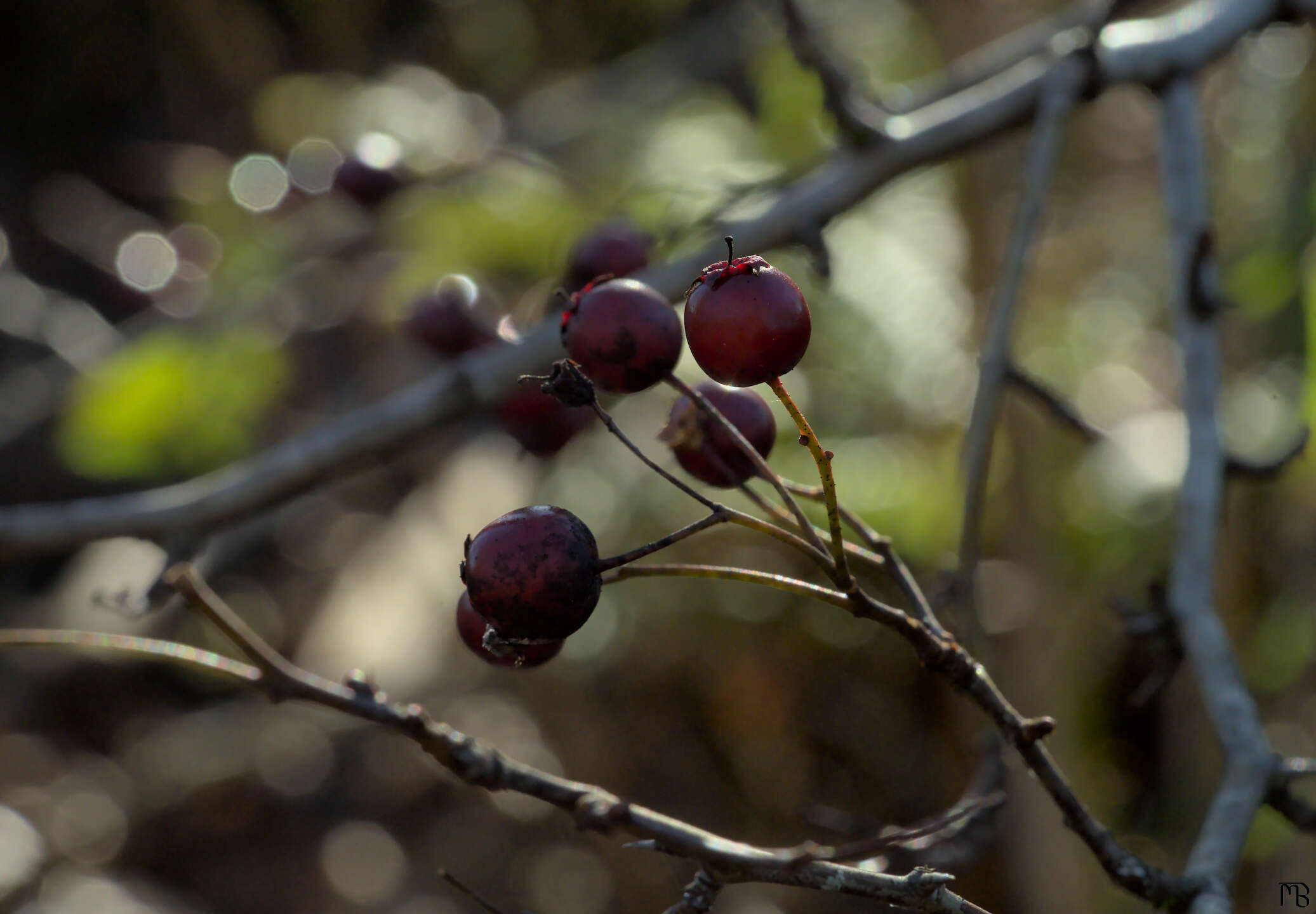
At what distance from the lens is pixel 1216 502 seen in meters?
1.39

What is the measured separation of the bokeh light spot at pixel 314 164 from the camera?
125 inches

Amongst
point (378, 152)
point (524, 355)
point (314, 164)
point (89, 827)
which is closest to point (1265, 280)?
point (524, 355)

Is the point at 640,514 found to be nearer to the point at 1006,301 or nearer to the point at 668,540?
the point at 1006,301

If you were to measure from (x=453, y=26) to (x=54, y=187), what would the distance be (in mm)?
2270

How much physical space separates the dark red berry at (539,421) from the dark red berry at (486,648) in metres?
0.46

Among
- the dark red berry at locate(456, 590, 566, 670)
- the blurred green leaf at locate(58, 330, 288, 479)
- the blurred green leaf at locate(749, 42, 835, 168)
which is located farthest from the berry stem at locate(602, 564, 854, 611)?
the blurred green leaf at locate(749, 42, 835, 168)

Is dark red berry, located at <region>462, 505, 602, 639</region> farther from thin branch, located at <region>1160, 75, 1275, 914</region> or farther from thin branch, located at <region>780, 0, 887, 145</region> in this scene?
thin branch, located at <region>780, 0, 887, 145</region>

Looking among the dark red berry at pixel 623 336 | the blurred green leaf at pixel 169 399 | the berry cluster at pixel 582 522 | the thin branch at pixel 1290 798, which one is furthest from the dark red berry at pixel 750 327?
the blurred green leaf at pixel 169 399

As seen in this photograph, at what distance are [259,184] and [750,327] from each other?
2776 mm

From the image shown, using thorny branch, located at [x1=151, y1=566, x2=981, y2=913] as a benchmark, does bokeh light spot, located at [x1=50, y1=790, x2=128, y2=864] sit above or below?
above

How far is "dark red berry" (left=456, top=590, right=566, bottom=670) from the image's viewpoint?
1.01m

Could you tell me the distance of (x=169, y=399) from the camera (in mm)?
2264

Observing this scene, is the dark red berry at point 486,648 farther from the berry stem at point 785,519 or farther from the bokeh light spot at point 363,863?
the bokeh light spot at point 363,863

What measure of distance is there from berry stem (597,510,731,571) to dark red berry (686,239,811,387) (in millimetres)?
122
